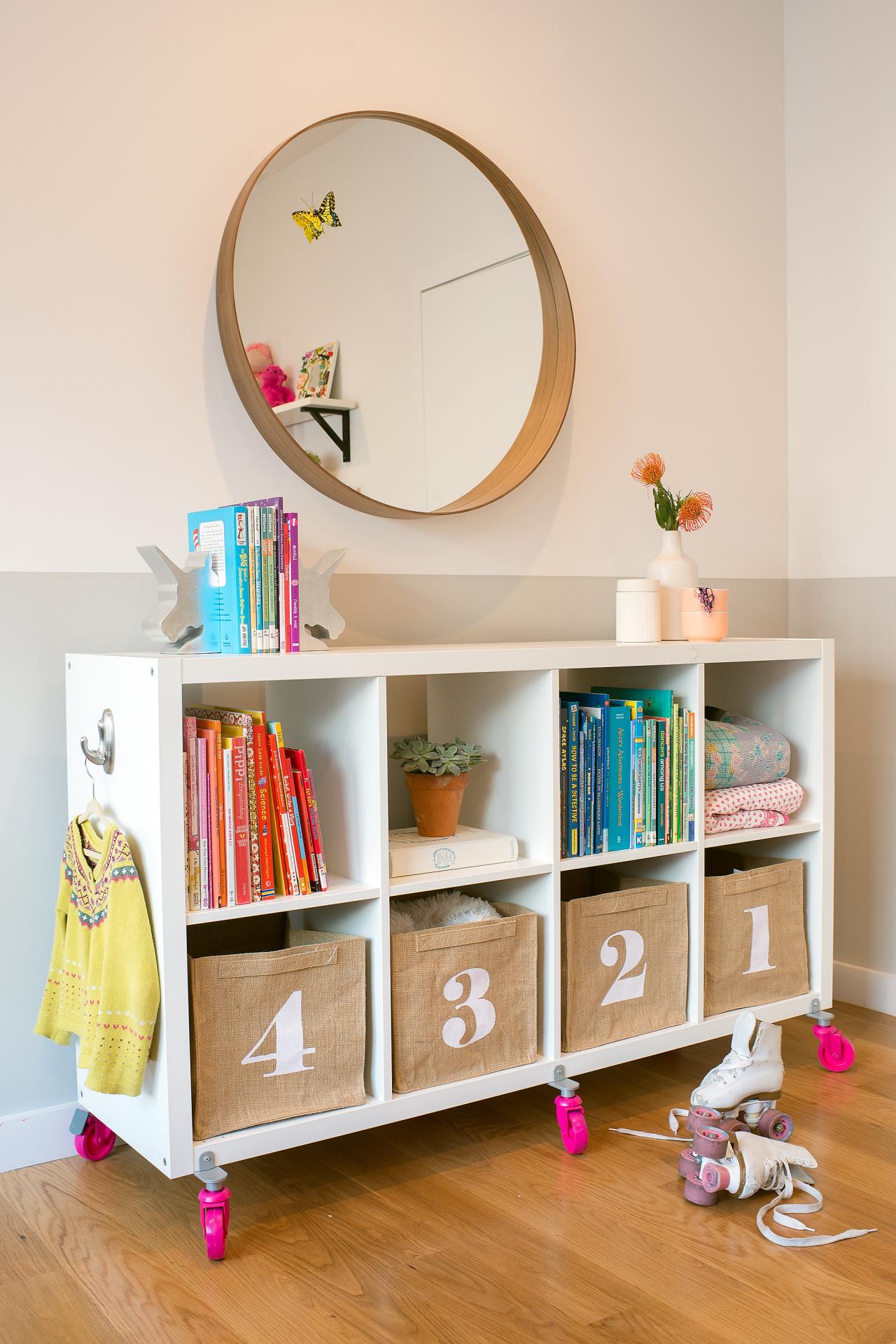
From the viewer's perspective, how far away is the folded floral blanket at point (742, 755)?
2.04m

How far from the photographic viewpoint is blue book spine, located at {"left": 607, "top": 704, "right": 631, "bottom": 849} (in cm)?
188

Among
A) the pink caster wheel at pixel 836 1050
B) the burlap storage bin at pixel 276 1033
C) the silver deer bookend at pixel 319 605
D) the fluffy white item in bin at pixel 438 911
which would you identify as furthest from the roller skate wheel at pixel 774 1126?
the silver deer bookend at pixel 319 605

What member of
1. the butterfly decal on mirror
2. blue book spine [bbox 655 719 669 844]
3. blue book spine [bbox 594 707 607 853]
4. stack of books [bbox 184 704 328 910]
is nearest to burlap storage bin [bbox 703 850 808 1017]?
blue book spine [bbox 655 719 669 844]

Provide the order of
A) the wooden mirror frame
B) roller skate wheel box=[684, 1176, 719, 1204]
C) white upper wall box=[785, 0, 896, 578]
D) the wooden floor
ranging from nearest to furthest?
the wooden floor
roller skate wheel box=[684, 1176, 719, 1204]
the wooden mirror frame
white upper wall box=[785, 0, 896, 578]

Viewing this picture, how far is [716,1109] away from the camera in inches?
67.8

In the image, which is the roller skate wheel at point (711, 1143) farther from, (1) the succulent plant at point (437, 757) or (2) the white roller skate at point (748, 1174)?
(1) the succulent plant at point (437, 757)

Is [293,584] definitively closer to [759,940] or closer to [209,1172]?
[209,1172]

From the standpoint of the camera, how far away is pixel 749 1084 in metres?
1.72

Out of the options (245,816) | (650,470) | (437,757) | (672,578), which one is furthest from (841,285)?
(245,816)

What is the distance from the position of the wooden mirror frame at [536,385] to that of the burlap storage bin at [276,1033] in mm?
745

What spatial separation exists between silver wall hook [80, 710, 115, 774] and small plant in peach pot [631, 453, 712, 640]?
0.93 meters

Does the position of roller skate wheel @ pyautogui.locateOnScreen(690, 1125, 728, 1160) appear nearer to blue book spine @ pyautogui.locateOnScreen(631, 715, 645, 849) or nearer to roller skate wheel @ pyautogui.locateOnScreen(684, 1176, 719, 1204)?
roller skate wheel @ pyautogui.locateOnScreen(684, 1176, 719, 1204)

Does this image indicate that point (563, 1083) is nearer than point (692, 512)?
Yes

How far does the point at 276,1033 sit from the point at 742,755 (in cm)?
93
